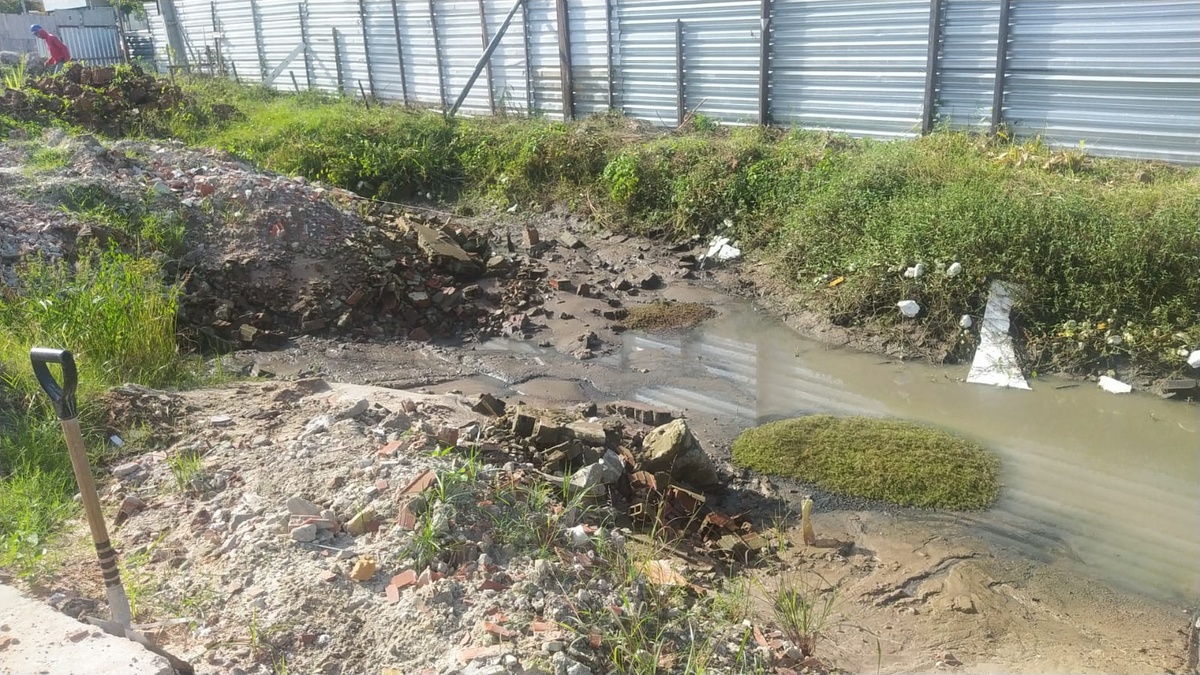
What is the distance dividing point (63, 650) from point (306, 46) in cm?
1765

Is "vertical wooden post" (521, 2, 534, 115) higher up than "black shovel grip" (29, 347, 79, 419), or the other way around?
"vertical wooden post" (521, 2, 534, 115)

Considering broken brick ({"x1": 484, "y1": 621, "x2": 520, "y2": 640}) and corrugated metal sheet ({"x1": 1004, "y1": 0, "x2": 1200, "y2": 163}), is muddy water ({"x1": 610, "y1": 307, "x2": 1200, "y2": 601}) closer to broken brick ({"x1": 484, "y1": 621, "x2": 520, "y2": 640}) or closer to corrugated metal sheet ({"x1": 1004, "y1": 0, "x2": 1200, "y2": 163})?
broken brick ({"x1": 484, "y1": 621, "x2": 520, "y2": 640})

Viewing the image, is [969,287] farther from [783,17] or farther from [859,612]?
[783,17]

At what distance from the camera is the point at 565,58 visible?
41.9 ft

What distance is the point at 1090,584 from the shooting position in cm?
420

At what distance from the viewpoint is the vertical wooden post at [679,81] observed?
36.8 ft

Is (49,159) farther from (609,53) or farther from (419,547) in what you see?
(419,547)

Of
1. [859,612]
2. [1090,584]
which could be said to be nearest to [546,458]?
[859,612]

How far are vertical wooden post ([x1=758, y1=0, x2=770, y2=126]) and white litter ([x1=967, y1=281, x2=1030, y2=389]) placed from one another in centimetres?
457

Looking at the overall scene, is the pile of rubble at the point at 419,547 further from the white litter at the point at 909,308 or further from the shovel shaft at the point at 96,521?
the white litter at the point at 909,308

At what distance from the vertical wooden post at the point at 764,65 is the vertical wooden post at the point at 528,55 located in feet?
13.8

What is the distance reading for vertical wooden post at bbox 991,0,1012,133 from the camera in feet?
27.1

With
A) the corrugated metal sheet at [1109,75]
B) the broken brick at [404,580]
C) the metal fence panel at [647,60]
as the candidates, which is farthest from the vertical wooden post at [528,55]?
the broken brick at [404,580]

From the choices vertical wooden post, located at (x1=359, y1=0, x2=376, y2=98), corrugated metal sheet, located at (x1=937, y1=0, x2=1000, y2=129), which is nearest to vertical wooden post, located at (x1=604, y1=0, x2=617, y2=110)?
corrugated metal sheet, located at (x1=937, y1=0, x2=1000, y2=129)
